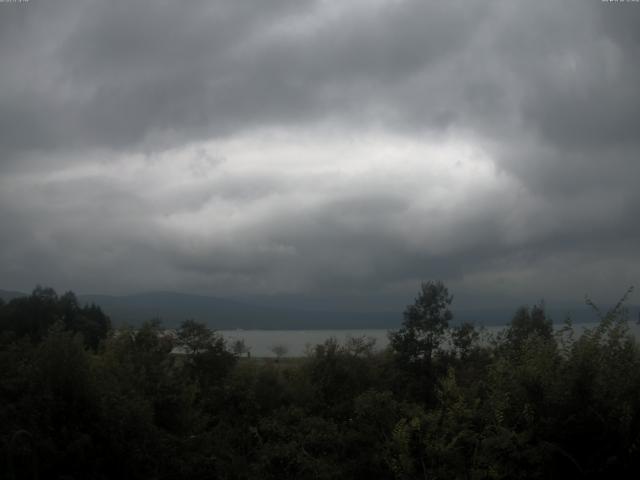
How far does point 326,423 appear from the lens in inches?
771

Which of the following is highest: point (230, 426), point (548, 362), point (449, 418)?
point (548, 362)

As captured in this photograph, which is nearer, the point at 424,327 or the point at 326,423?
the point at 326,423

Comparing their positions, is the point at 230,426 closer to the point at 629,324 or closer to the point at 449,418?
the point at 449,418

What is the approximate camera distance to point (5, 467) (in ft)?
42.0

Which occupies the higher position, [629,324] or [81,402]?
[629,324]

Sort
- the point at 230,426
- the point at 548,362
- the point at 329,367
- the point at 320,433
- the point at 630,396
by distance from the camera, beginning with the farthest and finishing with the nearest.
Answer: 1. the point at 329,367
2. the point at 230,426
3. the point at 320,433
4. the point at 548,362
5. the point at 630,396

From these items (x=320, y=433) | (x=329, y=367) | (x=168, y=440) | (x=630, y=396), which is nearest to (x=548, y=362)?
(x=630, y=396)

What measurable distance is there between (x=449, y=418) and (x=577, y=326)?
4.41 m

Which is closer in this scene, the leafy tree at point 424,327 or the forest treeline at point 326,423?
the forest treeline at point 326,423

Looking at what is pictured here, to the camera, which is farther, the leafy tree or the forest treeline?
the leafy tree

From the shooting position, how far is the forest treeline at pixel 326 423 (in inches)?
511

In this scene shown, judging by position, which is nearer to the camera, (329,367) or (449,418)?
(449,418)

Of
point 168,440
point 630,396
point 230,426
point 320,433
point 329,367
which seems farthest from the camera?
point 329,367

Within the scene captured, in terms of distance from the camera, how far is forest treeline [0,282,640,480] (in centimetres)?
1297
